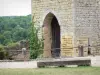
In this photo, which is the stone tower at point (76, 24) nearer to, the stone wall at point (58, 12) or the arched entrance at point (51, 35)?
the stone wall at point (58, 12)

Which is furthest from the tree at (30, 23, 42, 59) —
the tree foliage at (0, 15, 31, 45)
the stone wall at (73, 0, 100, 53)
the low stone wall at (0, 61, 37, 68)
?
the tree foliage at (0, 15, 31, 45)

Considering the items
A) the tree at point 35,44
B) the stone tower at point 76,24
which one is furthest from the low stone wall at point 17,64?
the tree at point 35,44

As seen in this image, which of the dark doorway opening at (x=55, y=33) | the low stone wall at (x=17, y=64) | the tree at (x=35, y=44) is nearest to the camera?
the low stone wall at (x=17, y=64)

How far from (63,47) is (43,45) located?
1.64 m

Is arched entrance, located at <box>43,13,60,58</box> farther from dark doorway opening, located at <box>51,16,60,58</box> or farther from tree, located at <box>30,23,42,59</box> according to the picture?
tree, located at <box>30,23,42,59</box>

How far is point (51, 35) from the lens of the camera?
2661 centimetres

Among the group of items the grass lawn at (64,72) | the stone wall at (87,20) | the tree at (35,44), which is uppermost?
the stone wall at (87,20)

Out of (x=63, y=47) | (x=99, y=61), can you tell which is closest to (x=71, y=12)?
(x=63, y=47)

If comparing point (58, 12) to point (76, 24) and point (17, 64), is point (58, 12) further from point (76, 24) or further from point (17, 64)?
point (17, 64)

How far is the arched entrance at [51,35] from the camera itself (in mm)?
25847

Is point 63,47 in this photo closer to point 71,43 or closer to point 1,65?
point 71,43

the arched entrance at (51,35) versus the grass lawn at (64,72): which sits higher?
the arched entrance at (51,35)

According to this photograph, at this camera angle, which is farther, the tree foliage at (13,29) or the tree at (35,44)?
the tree foliage at (13,29)

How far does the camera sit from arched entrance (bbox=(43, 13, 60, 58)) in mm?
25847
